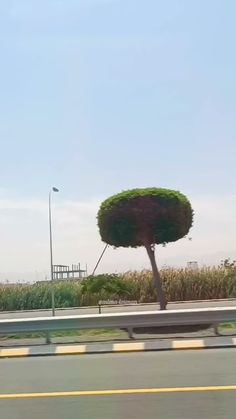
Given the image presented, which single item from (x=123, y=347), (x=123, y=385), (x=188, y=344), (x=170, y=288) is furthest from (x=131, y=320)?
(x=170, y=288)

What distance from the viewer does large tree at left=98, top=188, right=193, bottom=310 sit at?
1841cm

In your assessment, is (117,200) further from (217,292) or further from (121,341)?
(217,292)

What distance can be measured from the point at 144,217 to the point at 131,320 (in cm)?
706

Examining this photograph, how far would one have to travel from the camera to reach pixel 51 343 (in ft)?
39.7

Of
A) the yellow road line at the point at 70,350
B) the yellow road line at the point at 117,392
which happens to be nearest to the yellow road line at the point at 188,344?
the yellow road line at the point at 70,350

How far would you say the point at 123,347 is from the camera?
11.1 meters

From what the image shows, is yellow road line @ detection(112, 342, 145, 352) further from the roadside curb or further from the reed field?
the reed field

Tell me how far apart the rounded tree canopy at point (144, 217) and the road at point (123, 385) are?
814 cm

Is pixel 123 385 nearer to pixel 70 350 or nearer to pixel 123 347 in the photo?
pixel 123 347

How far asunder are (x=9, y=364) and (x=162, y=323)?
2906mm

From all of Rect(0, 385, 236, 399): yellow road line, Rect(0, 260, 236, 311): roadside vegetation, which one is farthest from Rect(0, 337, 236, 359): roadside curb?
Rect(0, 260, 236, 311): roadside vegetation

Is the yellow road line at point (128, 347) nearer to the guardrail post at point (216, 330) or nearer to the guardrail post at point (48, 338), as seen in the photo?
the guardrail post at point (48, 338)

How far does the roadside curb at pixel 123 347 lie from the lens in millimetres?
10914

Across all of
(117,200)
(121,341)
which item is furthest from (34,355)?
(117,200)
